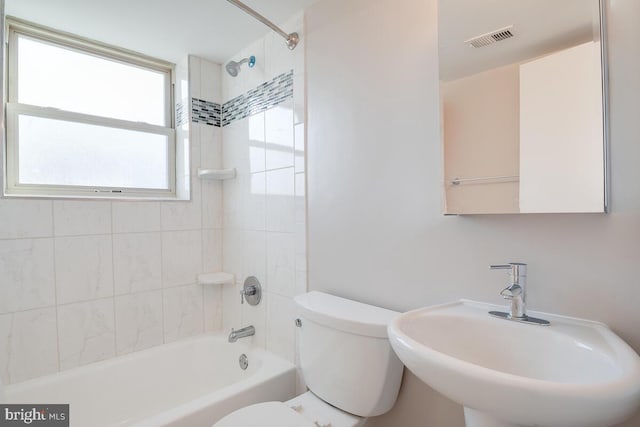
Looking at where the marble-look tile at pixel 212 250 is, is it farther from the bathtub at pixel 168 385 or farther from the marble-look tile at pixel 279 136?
Result: the marble-look tile at pixel 279 136

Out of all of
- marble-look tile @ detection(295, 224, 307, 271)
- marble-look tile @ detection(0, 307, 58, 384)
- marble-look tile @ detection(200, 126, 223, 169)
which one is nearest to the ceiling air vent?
marble-look tile @ detection(295, 224, 307, 271)

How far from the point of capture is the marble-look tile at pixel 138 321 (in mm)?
1835

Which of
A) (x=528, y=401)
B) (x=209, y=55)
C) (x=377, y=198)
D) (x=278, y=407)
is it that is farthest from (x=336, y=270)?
(x=209, y=55)

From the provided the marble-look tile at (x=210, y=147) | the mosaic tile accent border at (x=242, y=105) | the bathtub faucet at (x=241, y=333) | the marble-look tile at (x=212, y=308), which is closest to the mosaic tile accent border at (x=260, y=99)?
the mosaic tile accent border at (x=242, y=105)

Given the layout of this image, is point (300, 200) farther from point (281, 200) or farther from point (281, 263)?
point (281, 263)

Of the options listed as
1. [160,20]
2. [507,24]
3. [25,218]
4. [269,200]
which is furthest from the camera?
[269,200]

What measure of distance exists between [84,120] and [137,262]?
0.89m

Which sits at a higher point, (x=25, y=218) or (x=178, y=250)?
(x=25, y=218)

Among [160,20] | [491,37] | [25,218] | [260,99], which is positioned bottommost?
[25,218]

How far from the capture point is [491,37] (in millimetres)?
996

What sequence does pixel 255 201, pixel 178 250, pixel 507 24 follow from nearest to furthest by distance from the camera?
pixel 507 24
pixel 255 201
pixel 178 250

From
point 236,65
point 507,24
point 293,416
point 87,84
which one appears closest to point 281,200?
point 236,65

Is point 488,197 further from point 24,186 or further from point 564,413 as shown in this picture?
point 24,186

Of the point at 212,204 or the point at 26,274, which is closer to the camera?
the point at 26,274
